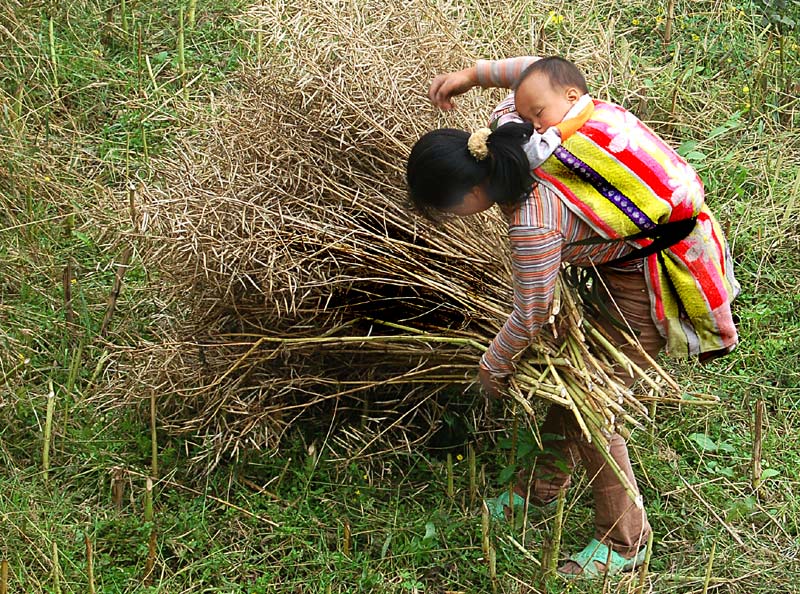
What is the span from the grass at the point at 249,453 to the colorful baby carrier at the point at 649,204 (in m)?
0.65

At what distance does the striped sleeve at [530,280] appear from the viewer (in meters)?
2.34

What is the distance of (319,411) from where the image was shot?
3236 mm

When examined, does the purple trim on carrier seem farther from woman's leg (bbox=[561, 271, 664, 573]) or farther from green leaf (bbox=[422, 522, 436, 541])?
green leaf (bbox=[422, 522, 436, 541])

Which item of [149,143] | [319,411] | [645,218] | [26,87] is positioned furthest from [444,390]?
[26,87]

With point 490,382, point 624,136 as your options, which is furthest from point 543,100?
point 490,382

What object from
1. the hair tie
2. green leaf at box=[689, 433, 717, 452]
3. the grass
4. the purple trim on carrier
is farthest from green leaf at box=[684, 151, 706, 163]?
the hair tie

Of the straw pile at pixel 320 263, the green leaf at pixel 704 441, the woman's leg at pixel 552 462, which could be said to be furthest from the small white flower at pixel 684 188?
the green leaf at pixel 704 441

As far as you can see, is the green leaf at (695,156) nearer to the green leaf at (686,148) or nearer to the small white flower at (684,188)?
the green leaf at (686,148)

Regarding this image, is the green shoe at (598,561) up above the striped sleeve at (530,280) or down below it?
below

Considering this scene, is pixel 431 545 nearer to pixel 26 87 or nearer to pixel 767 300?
pixel 767 300

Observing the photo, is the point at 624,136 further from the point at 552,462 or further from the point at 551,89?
the point at 552,462

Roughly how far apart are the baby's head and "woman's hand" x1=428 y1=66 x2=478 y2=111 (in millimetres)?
261

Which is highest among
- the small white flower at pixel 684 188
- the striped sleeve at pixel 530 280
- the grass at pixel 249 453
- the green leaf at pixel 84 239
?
the small white flower at pixel 684 188

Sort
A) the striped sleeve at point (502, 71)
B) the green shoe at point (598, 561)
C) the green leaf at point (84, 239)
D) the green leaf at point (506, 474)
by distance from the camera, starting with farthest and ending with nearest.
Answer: the green leaf at point (84, 239)
the green leaf at point (506, 474)
the green shoe at point (598, 561)
the striped sleeve at point (502, 71)
